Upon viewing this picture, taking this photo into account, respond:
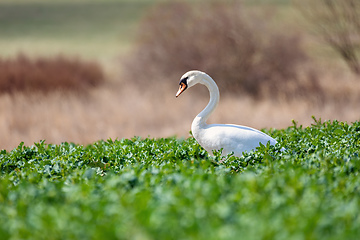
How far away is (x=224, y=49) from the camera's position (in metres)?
16.0

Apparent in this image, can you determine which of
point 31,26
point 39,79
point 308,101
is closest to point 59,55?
point 39,79

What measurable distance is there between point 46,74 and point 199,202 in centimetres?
1458

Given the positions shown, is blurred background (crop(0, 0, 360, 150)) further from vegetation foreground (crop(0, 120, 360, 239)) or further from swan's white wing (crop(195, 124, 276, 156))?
vegetation foreground (crop(0, 120, 360, 239))

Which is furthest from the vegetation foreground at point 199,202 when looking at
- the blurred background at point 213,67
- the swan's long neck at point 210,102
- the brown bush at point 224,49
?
the brown bush at point 224,49

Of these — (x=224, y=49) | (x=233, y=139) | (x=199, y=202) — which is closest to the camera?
(x=199, y=202)

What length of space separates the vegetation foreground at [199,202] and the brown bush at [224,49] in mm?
10957

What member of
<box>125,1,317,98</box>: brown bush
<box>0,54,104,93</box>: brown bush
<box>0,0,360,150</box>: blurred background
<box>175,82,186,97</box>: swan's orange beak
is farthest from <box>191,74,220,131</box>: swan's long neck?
<box>0,54,104,93</box>: brown bush

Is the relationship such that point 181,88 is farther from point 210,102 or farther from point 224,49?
point 224,49

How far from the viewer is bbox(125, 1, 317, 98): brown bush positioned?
15867 millimetres

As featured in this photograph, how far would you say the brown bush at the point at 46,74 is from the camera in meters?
16.1

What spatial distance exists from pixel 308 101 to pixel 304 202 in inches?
453

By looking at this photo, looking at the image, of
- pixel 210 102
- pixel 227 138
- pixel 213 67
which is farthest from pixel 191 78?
pixel 213 67

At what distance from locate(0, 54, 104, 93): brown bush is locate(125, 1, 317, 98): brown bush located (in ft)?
8.83

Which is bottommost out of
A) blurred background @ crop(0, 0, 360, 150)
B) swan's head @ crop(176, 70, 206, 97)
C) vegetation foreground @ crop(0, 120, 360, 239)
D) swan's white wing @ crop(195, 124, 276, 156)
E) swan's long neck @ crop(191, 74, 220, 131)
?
vegetation foreground @ crop(0, 120, 360, 239)
